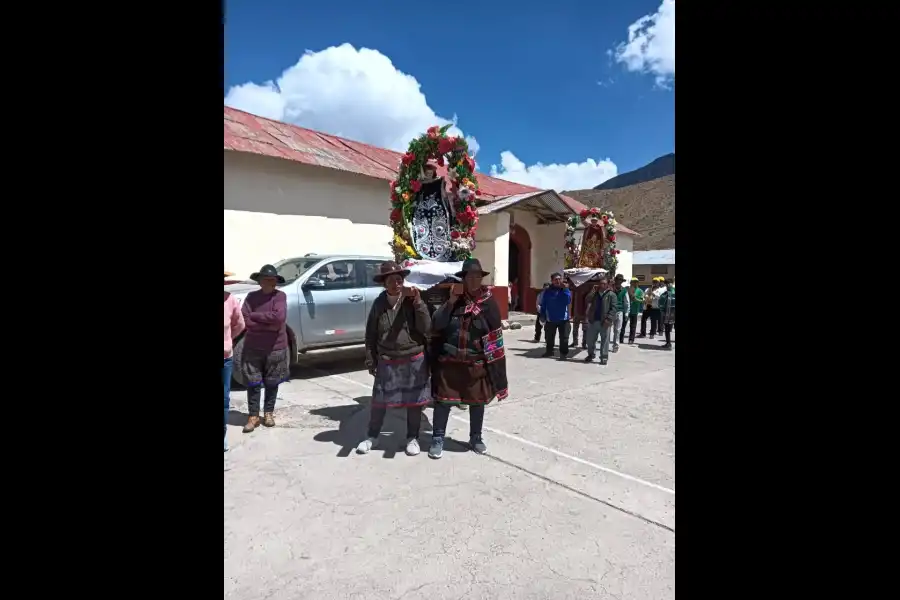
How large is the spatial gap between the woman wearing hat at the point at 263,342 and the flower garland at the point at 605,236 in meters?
8.18

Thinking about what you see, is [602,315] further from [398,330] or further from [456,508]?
[456,508]

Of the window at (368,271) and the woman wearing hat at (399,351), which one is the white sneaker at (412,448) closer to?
the woman wearing hat at (399,351)

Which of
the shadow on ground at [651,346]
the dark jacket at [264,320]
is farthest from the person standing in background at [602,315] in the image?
the dark jacket at [264,320]

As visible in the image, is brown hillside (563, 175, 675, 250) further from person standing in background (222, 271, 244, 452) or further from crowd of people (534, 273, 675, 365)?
person standing in background (222, 271, 244, 452)

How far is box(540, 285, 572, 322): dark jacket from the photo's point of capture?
32.1 ft

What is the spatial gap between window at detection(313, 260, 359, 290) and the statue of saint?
2.91 m

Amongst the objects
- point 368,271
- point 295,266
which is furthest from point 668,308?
point 295,266

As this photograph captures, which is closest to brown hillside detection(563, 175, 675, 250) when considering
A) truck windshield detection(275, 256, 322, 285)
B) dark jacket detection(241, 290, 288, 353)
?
truck windshield detection(275, 256, 322, 285)
